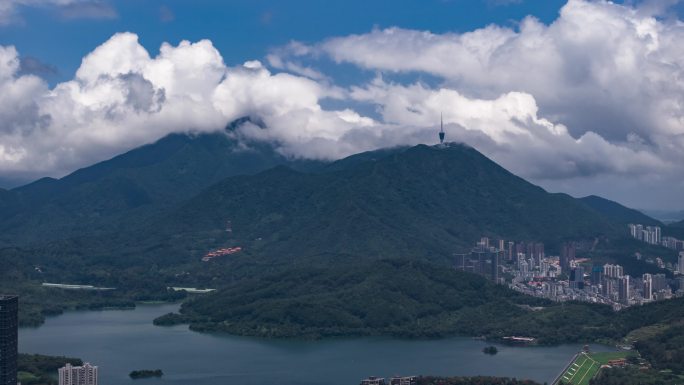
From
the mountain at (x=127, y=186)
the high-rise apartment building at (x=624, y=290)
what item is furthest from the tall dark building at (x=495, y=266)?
the mountain at (x=127, y=186)

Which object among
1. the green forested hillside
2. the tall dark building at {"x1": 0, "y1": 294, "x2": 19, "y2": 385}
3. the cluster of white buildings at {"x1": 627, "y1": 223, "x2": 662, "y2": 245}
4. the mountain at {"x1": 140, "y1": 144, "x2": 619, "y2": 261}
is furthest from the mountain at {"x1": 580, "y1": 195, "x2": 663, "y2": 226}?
the tall dark building at {"x1": 0, "y1": 294, "x2": 19, "y2": 385}

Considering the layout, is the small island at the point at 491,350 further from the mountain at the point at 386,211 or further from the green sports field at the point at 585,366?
the mountain at the point at 386,211

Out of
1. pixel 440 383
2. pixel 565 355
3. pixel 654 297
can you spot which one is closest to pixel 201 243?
pixel 654 297

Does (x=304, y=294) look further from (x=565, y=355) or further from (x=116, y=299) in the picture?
(x=565, y=355)

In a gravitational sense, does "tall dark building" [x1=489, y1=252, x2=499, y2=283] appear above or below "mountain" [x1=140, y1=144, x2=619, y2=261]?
below

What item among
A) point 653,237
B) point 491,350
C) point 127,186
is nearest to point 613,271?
point 653,237

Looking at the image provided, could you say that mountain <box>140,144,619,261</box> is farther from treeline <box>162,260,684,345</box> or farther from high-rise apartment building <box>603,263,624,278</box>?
treeline <box>162,260,684,345</box>
